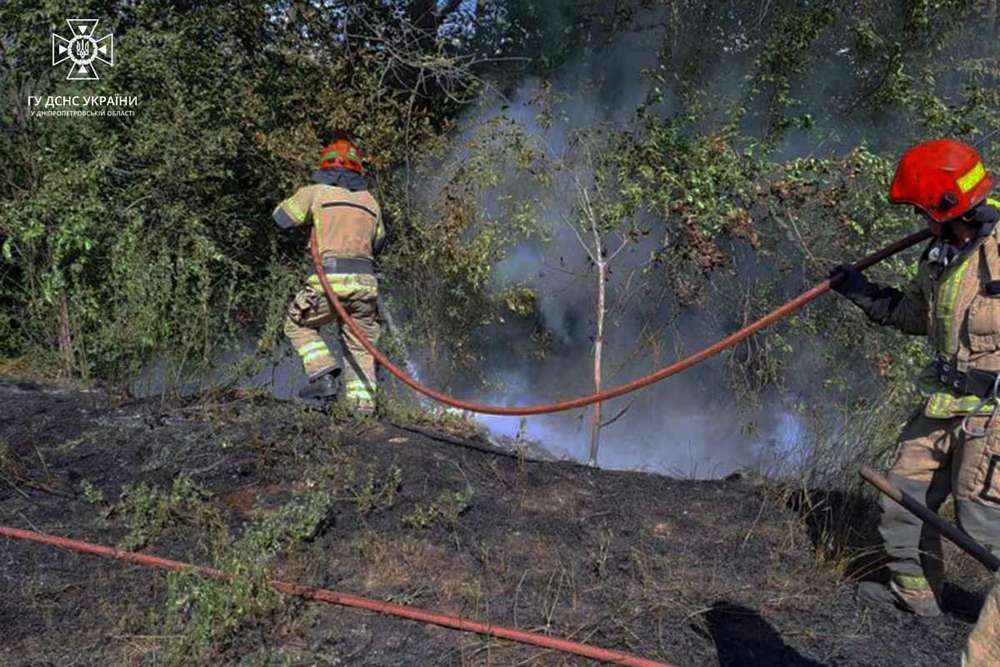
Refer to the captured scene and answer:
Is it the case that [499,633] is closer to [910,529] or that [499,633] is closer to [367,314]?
[910,529]

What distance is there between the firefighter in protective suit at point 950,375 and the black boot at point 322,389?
3200mm

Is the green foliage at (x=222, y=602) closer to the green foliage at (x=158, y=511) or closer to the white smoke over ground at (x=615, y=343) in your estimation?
the green foliage at (x=158, y=511)

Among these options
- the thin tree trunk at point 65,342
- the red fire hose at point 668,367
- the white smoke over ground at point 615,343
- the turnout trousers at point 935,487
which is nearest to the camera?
the turnout trousers at point 935,487

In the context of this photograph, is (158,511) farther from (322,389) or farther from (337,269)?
(337,269)

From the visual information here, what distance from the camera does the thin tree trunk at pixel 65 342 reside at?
6277 mm

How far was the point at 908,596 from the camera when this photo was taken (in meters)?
3.27

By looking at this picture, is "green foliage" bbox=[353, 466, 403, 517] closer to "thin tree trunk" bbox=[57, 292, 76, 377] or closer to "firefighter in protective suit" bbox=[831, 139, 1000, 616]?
"firefighter in protective suit" bbox=[831, 139, 1000, 616]

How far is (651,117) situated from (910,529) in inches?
145

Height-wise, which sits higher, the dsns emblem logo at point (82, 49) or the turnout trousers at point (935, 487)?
the dsns emblem logo at point (82, 49)

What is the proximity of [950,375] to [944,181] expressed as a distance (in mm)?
701

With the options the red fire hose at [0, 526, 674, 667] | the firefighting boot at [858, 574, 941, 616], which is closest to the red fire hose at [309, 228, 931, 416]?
the firefighting boot at [858, 574, 941, 616]

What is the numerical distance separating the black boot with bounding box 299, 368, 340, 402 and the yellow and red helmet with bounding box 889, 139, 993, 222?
343 centimetres

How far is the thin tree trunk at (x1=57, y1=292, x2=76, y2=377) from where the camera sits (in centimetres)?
628

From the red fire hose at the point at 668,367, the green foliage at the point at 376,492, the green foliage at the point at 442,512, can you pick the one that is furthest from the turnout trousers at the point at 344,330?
the green foliage at the point at 442,512
